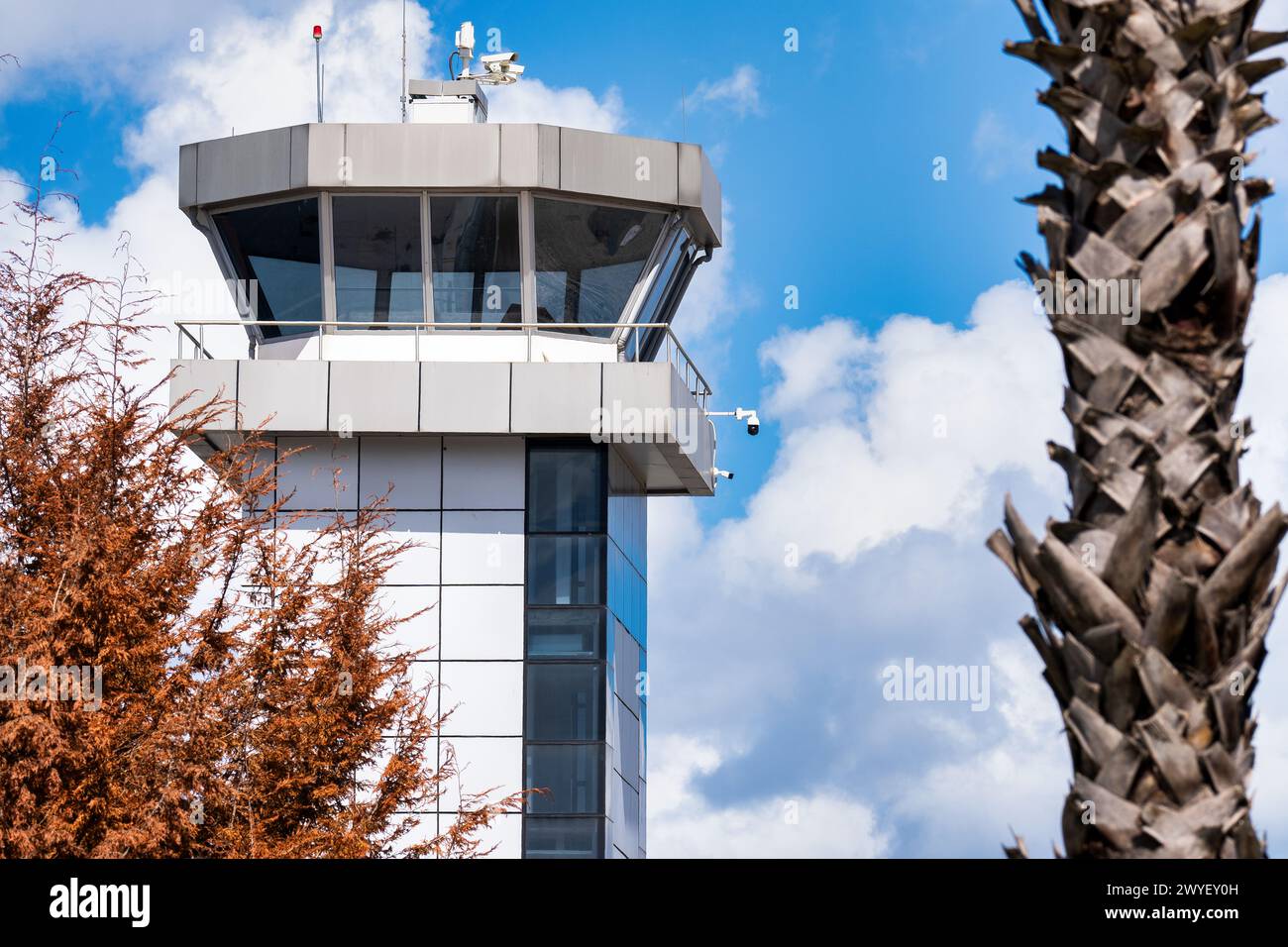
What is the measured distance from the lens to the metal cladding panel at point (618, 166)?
35.0 m

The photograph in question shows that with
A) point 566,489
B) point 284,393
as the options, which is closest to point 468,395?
point 566,489

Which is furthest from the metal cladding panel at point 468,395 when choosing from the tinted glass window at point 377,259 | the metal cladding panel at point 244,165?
the metal cladding panel at point 244,165

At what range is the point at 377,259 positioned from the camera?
35.3 metres

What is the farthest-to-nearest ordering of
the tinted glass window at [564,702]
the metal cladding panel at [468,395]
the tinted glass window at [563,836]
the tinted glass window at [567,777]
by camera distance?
the metal cladding panel at [468,395]
the tinted glass window at [564,702]
the tinted glass window at [567,777]
the tinted glass window at [563,836]

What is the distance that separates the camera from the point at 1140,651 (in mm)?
6848

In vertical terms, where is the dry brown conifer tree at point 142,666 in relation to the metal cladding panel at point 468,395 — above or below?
below

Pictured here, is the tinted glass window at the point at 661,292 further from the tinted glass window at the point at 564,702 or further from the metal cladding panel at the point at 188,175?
the metal cladding panel at the point at 188,175

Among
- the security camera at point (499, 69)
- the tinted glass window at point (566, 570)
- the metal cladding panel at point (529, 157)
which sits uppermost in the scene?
the security camera at point (499, 69)

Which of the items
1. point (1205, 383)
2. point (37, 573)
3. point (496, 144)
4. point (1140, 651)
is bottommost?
point (1140, 651)

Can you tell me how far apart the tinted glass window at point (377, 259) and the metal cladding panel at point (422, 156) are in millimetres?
455

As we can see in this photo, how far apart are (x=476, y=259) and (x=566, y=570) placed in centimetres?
613
